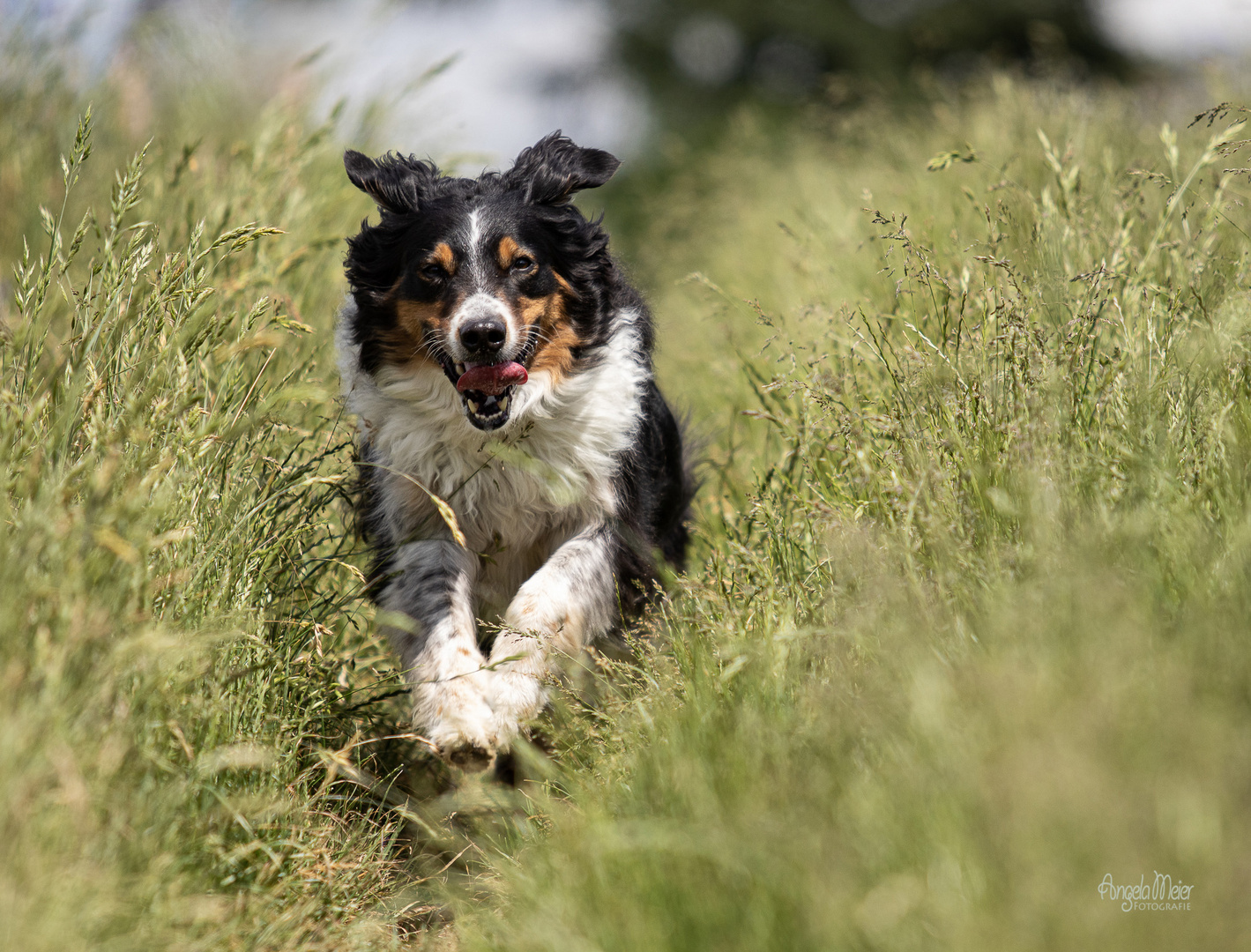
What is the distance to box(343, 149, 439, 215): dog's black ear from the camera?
12.2 ft

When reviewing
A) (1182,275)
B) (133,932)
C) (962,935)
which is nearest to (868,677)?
(962,935)

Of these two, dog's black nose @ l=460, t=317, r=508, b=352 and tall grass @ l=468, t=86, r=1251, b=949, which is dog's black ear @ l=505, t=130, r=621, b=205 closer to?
dog's black nose @ l=460, t=317, r=508, b=352

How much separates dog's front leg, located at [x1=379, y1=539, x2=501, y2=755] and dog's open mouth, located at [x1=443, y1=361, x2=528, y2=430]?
1.47 ft

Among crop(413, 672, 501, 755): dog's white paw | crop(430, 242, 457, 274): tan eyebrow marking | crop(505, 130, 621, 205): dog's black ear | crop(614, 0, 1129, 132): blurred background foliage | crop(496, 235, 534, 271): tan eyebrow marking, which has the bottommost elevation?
crop(413, 672, 501, 755): dog's white paw

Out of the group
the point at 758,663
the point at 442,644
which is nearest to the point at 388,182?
the point at 442,644

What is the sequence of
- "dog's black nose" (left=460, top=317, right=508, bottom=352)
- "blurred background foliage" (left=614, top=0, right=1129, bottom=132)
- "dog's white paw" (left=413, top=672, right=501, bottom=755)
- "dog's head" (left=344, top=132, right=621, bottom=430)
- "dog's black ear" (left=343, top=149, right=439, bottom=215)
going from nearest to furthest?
1. "dog's white paw" (left=413, top=672, right=501, bottom=755)
2. "dog's black nose" (left=460, top=317, right=508, bottom=352)
3. "dog's head" (left=344, top=132, right=621, bottom=430)
4. "dog's black ear" (left=343, top=149, right=439, bottom=215)
5. "blurred background foliage" (left=614, top=0, right=1129, bottom=132)

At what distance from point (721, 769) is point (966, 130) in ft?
18.0

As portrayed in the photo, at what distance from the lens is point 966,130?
631 cm

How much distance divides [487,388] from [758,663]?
146 centimetres

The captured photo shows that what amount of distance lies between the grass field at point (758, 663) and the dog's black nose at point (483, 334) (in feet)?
2.15

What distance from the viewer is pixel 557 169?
12.5 ft

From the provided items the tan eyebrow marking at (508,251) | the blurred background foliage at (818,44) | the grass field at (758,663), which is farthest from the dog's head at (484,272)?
the blurred background foliage at (818,44)

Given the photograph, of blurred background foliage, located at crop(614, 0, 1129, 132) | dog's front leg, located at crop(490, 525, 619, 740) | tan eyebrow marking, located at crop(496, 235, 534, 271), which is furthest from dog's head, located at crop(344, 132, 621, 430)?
blurred background foliage, located at crop(614, 0, 1129, 132)

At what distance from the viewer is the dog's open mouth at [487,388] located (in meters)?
3.31
